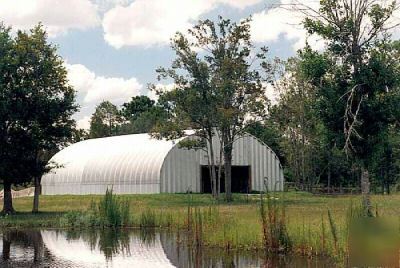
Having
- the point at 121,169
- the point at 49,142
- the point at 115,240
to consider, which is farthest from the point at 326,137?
the point at 121,169

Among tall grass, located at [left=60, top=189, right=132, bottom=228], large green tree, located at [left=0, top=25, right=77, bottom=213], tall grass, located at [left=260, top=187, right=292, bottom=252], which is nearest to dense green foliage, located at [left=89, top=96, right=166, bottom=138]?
large green tree, located at [left=0, top=25, right=77, bottom=213]

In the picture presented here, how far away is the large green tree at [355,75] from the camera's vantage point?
29391mm

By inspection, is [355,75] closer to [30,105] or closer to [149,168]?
[30,105]

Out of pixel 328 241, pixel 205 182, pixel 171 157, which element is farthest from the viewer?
pixel 205 182

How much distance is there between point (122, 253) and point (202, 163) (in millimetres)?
39593

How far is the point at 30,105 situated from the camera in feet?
125

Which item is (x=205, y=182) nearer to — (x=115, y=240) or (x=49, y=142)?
(x=49, y=142)

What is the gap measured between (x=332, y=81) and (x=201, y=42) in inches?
718

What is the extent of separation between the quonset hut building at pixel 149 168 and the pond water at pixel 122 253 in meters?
28.8

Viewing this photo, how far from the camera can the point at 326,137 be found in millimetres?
31078

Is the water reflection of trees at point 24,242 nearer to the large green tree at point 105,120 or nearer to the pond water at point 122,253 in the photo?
the pond water at point 122,253

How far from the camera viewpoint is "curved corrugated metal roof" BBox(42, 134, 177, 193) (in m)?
55.6

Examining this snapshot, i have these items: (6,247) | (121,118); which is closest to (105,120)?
(121,118)

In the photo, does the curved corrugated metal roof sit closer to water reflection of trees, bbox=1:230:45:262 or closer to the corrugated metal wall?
the corrugated metal wall
